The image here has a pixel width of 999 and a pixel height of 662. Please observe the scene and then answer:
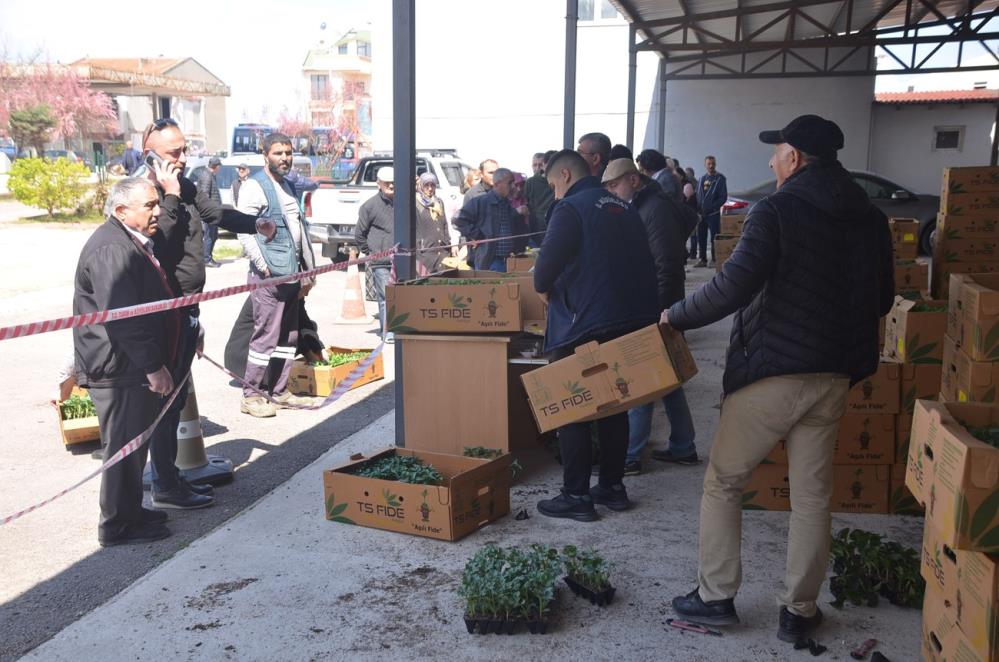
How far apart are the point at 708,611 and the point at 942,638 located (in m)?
0.94

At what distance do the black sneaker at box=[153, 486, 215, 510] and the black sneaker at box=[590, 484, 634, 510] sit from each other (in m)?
2.31

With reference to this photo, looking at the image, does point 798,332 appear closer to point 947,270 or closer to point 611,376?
point 611,376

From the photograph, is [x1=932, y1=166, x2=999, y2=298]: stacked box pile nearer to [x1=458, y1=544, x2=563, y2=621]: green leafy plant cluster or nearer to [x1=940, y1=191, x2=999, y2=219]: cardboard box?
[x1=940, y1=191, x2=999, y2=219]: cardboard box

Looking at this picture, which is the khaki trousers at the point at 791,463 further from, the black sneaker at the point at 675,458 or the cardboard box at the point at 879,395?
the black sneaker at the point at 675,458

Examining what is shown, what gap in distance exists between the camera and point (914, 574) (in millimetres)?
3699

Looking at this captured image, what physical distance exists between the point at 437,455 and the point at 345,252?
10.7 m


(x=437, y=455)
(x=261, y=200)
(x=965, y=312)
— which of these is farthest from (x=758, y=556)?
(x=261, y=200)

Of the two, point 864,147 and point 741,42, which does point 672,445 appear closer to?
point 741,42

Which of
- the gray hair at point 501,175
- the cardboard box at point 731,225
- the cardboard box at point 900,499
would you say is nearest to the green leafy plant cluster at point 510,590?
the cardboard box at point 900,499

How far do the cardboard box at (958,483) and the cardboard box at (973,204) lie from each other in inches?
137

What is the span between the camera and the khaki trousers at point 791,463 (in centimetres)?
330

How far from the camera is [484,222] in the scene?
898 centimetres

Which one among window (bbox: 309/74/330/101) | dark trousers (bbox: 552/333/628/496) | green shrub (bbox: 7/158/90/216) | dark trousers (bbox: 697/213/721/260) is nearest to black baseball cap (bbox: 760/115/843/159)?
dark trousers (bbox: 552/333/628/496)

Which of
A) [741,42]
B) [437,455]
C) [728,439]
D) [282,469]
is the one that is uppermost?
[741,42]
